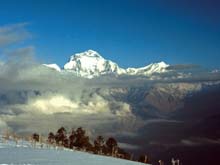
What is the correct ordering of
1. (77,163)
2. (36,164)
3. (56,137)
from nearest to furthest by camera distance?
(36,164) < (77,163) < (56,137)

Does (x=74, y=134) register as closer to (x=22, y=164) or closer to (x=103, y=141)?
(x=103, y=141)

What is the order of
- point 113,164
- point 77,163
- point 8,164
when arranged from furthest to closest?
1. point 113,164
2. point 77,163
3. point 8,164

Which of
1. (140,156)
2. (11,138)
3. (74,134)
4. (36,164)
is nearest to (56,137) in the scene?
(74,134)

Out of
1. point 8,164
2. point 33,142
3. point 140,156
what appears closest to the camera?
point 8,164

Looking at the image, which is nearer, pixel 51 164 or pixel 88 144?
pixel 51 164

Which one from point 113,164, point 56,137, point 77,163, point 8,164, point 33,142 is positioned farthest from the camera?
point 56,137

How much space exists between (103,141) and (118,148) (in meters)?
4.74

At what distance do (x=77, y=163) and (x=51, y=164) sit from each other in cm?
356

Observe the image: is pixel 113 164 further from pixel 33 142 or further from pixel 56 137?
pixel 56 137

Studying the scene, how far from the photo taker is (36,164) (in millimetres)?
42594

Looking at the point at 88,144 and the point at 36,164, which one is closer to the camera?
the point at 36,164

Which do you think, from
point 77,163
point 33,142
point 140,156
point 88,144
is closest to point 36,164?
point 77,163

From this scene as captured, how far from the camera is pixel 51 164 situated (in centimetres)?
4391

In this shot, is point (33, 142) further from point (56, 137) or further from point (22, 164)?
point (56, 137)
